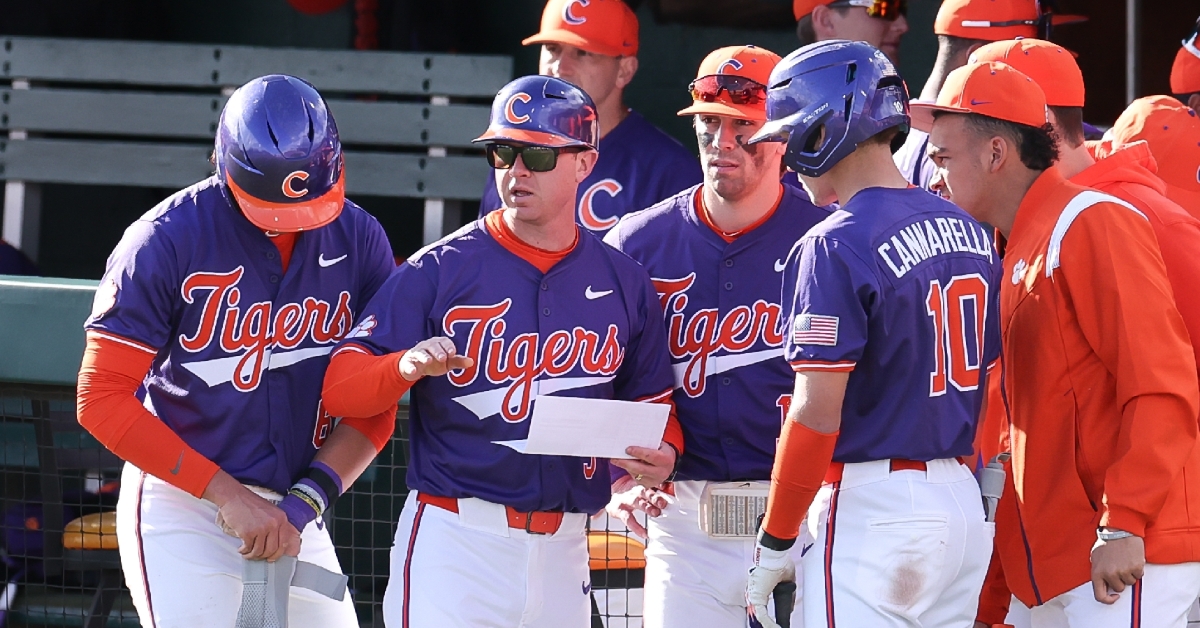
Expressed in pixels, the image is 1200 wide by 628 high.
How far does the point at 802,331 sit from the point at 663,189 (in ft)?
6.67

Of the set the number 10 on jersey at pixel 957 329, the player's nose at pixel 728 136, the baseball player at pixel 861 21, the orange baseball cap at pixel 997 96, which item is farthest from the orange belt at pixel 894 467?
the baseball player at pixel 861 21

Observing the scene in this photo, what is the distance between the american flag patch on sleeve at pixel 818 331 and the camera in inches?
104

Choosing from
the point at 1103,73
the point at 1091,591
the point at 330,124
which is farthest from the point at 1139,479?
the point at 1103,73

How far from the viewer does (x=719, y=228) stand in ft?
11.6

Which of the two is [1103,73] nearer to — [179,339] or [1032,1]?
[1032,1]

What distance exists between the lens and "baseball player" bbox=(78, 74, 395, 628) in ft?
10.1

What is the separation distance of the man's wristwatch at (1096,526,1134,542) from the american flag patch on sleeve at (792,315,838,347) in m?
0.69

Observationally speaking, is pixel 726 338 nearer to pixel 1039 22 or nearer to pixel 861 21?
pixel 861 21

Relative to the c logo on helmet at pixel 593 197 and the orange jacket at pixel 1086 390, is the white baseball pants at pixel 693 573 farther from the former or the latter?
the c logo on helmet at pixel 593 197

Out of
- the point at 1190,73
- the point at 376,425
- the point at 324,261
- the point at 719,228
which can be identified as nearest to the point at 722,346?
the point at 719,228

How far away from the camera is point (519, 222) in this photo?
3.28 meters

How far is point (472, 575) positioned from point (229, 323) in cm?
79

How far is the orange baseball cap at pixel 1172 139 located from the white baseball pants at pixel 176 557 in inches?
106

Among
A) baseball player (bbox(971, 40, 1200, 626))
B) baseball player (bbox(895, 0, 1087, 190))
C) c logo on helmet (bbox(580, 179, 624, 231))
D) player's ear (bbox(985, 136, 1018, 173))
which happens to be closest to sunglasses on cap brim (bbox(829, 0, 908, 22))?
baseball player (bbox(895, 0, 1087, 190))
